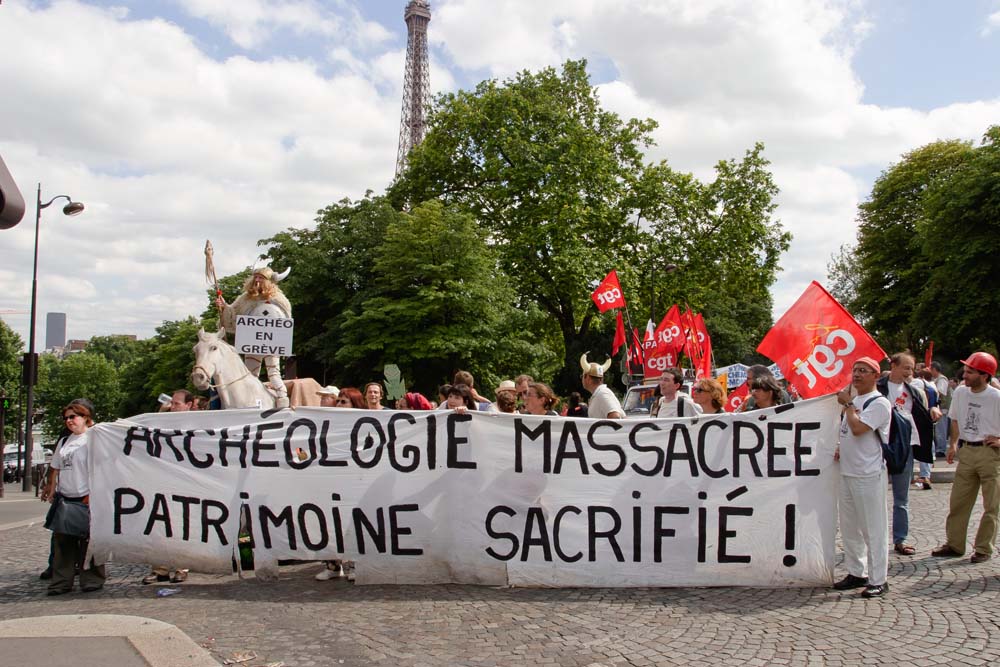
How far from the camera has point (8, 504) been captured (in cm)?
1834

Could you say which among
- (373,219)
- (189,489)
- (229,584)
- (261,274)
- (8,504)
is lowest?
(8,504)

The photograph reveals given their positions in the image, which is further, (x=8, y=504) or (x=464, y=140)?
(x=464, y=140)

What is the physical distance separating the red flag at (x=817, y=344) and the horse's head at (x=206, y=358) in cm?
524

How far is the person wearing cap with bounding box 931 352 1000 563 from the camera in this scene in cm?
711

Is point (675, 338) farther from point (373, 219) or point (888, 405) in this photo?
point (373, 219)

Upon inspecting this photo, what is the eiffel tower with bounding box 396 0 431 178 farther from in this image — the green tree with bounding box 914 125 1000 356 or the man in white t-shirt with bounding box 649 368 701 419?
the man in white t-shirt with bounding box 649 368 701 419

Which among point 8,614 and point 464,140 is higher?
point 464,140

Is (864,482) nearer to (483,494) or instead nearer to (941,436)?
(483,494)

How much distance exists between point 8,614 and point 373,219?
101ft

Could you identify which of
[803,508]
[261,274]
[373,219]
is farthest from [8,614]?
[373,219]

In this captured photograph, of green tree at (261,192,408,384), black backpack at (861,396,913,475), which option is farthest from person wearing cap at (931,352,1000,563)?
green tree at (261,192,408,384)

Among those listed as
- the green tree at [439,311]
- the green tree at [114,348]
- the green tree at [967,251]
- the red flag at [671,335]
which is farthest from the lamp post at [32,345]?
the green tree at [114,348]

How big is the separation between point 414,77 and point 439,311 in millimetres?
69590

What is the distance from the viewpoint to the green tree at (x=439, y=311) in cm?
2831
